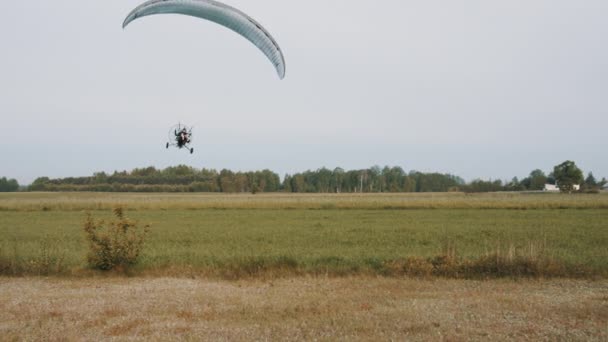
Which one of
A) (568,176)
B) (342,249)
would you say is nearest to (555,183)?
(568,176)

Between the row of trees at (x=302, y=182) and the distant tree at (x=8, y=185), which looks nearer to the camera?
the row of trees at (x=302, y=182)

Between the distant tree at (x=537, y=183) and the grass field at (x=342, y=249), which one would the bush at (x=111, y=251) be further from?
the distant tree at (x=537, y=183)

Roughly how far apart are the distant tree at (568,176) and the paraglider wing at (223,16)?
4825 inches

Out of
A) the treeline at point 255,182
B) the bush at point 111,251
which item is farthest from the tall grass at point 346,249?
the treeline at point 255,182

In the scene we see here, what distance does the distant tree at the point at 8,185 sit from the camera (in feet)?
504

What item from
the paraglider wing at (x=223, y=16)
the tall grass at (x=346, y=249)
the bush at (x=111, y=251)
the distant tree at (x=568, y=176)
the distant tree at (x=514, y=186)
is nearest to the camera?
the paraglider wing at (x=223, y=16)

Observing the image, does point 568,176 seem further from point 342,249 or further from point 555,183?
point 342,249

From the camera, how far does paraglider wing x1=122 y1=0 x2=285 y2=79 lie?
1205cm

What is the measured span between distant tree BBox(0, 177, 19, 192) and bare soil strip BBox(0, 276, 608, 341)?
6252 inches

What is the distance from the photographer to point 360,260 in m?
17.5

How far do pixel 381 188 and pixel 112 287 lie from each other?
17241cm

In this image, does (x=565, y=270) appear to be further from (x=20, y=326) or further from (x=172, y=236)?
(x=172, y=236)

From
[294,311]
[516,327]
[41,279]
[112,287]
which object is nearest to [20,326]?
[112,287]

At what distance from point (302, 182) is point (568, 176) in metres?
78.5
